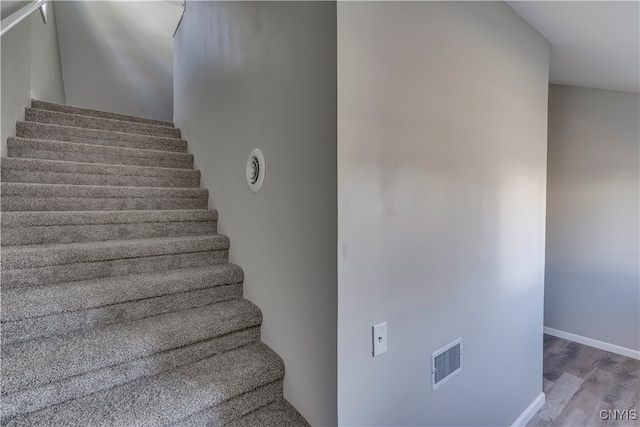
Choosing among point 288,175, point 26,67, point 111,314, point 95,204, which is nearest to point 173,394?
point 111,314

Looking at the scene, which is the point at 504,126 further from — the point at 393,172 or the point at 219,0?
the point at 219,0

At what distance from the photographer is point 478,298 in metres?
1.59

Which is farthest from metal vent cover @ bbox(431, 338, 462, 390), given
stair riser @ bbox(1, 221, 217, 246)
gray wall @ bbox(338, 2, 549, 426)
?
stair riser @ bbox(1, 221, 217, 246)

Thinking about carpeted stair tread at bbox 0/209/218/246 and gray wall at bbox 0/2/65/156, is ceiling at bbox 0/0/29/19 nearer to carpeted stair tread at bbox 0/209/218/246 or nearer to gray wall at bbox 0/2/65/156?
gray wall at bbox 0/2/65/156

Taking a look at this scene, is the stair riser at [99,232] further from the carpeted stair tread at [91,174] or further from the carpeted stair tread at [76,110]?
the carpeted stair tread at [76,110]

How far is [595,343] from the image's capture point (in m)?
2.96

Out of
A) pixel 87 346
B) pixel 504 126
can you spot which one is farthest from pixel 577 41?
pixel 87 346

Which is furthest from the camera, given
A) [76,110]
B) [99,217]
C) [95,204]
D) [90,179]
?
[76,110]

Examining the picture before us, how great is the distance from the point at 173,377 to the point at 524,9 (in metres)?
2.59

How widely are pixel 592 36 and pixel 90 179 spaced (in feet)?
11.1

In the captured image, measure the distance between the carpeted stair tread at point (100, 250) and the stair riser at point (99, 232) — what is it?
0.06 m

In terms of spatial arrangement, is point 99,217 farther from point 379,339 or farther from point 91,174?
point 379,339

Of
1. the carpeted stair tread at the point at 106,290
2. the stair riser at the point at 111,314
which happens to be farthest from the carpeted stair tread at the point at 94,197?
the stair riser at the point at 111,314

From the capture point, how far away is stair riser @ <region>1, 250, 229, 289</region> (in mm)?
1447
